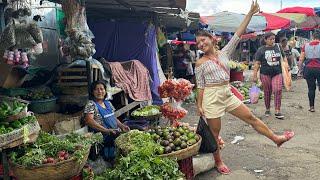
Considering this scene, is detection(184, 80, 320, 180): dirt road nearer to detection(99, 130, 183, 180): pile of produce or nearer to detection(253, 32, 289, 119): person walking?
detection(253, 32, 289, 119): person walking

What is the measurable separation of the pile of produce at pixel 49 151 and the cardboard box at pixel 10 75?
1469 mm

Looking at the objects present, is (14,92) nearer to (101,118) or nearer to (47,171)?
(101,118)

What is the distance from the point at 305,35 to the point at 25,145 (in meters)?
27.7

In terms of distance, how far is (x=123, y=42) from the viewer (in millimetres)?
11320

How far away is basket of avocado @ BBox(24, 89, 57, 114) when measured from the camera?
7105mm

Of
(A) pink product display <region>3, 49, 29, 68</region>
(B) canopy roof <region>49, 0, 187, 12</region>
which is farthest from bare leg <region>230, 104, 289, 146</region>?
(A) pink product display <region>3, 49, 29, 68</region>

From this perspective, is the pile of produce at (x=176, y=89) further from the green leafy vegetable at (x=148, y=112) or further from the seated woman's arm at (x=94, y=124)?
the seated woman's arm at (x=94, y=124)

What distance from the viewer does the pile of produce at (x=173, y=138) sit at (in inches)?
213

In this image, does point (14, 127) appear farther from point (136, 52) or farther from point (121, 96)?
point (136, 52)

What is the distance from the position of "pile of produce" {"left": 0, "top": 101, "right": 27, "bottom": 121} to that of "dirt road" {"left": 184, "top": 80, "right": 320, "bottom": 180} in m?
2.80

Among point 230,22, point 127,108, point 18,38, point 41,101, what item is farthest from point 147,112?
point 230,22

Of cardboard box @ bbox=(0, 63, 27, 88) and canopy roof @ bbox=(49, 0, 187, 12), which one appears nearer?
cardboard box @ bbox=(0, 63, 27, 88)

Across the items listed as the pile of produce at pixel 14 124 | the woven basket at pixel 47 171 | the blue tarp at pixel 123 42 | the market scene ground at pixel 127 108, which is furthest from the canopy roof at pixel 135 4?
the woven basket at pixel 47 171

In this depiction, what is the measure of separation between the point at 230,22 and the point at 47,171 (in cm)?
1440
